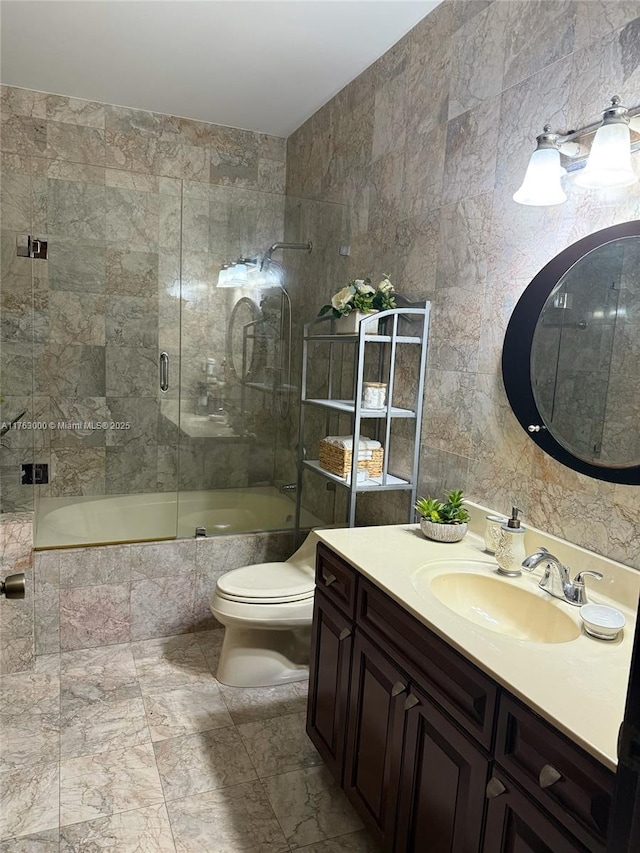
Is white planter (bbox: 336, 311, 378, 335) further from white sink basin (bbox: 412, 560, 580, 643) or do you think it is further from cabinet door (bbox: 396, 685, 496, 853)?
cabinet door (bbox: 396, 685, 496, 853)

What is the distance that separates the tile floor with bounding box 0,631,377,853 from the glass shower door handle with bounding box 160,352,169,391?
1380mm

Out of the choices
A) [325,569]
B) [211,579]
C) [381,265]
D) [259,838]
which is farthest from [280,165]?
[259,838]

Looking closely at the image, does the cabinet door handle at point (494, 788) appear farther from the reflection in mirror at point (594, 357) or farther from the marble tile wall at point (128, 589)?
the marble tile wall at point (128, 589)

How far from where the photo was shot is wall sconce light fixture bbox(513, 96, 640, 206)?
53.7 inches

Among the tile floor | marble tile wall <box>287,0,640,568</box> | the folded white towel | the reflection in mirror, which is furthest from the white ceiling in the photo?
the tile floor

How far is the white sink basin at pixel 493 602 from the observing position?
1471 mm

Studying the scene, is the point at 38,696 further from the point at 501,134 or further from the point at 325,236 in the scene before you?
the point at 501,134

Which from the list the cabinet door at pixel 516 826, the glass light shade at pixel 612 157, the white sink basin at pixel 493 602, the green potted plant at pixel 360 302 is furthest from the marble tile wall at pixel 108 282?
the cabinet door at pixel 516 826

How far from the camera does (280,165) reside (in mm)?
3775

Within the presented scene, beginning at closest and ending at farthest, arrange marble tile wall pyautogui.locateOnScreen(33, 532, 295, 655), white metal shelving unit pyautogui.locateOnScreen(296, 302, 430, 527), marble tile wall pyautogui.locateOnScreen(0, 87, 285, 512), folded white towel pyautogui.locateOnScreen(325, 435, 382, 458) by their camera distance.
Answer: white metal shelving unit pyautogui.locateOnScreen(296, 302, 430, 527), folded white towel pyautogui.locateOnScreen(325, 435, 382, 458), marble tile wall pyautogui.locateOnScreen(33, 532, 295, 655), marble tile wall pyautogui.locateOnScreen(0, 87, 285, 512)

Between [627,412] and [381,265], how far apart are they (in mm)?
1497

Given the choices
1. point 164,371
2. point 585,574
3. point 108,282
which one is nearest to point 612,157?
point 585,574

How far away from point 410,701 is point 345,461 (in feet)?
3.71

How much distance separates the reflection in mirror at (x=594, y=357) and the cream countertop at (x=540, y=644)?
0.31 meters
